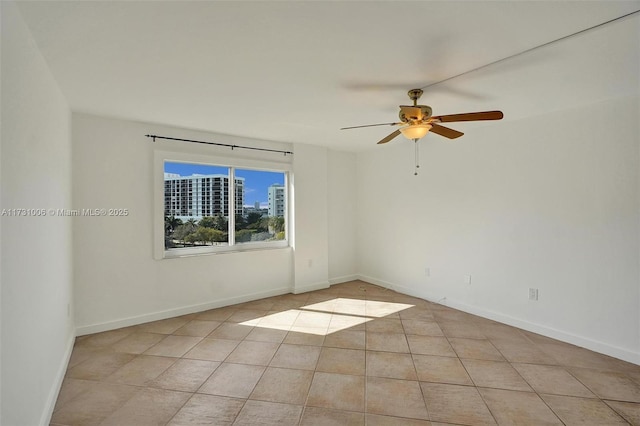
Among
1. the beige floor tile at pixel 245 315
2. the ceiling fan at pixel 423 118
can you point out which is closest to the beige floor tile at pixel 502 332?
the ceiling fan at pixel 423 118

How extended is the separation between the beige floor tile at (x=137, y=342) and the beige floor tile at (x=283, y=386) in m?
1.34

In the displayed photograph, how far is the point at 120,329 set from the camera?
10.8 ft

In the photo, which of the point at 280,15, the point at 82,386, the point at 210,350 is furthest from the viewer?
the point at 210,350

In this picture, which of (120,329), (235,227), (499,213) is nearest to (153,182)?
(235,227)

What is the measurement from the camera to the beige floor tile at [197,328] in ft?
10.5

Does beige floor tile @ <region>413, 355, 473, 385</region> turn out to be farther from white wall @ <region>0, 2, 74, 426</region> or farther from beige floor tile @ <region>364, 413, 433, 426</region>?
white wall @ <region>0, 2, 74, 426</region>

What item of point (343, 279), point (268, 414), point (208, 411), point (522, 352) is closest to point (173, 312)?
point (208, 411)

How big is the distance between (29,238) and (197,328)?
208 cm

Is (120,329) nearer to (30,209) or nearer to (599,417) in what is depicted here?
(30,209)

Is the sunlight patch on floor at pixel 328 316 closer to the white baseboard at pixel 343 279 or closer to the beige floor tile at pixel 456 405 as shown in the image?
the white baseboard at pixel 343 279

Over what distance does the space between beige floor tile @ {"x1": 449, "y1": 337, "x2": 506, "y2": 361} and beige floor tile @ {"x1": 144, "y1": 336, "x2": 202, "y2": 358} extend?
2.59 meters

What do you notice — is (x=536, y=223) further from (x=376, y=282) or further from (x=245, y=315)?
(x=245, y=315)

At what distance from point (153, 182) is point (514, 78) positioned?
3796 mm

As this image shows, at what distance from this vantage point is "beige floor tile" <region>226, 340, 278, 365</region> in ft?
8.65
